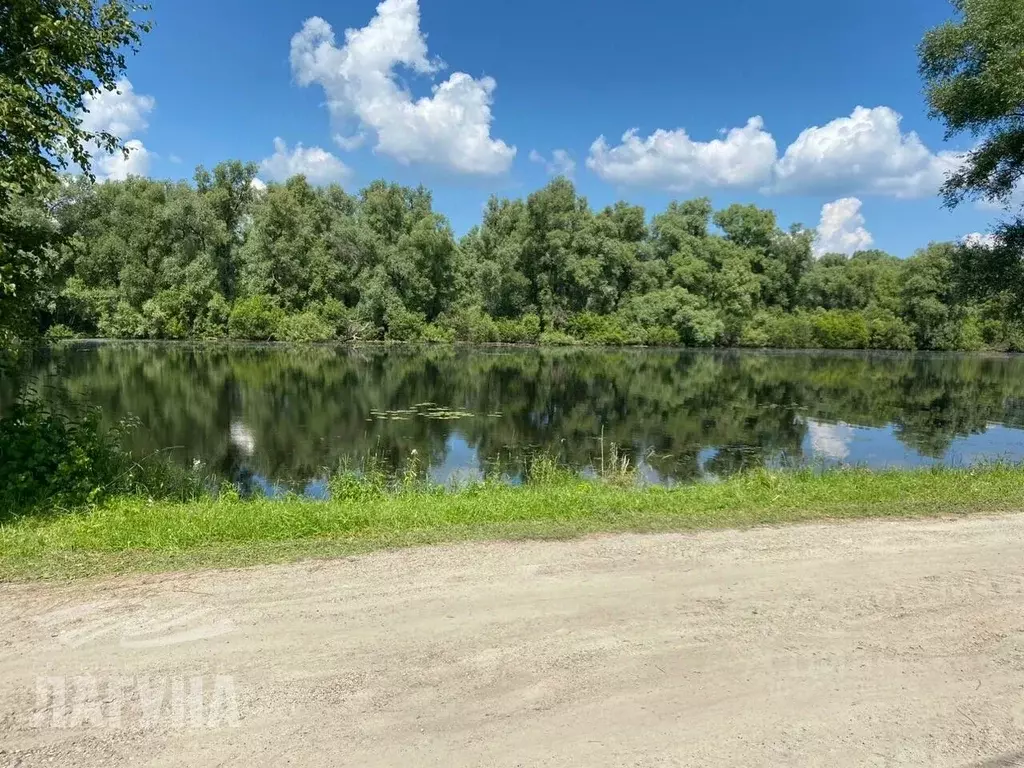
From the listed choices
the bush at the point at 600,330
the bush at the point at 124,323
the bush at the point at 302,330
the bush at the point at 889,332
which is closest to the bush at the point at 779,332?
the bush at the point at 889,332

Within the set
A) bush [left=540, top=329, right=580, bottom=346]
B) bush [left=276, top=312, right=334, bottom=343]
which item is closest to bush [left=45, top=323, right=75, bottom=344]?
bush [left=276, top=312, right=334, bottom=343]

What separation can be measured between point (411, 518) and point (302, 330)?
212 ft

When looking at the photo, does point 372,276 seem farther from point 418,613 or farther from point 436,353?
point 418,613

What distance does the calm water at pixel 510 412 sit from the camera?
1992 centimetres

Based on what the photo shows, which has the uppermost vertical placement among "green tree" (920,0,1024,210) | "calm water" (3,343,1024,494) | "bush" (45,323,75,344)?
"green tree" (920,0,1024,210)

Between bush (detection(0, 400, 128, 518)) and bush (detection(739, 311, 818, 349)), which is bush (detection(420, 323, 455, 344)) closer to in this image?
bush (detection(739, 311, 818, 349))

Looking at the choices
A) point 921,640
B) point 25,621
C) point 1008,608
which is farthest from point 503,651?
point 1008,608

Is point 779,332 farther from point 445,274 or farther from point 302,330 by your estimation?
point 302,330

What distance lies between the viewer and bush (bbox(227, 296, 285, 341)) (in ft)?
228

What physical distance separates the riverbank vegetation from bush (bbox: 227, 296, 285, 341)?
5.8 inches

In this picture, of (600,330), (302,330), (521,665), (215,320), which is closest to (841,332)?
(600,330)

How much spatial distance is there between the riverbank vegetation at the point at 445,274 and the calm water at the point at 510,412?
1568cm

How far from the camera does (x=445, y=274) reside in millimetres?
76500

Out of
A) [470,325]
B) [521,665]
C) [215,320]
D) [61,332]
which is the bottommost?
[521,665]
